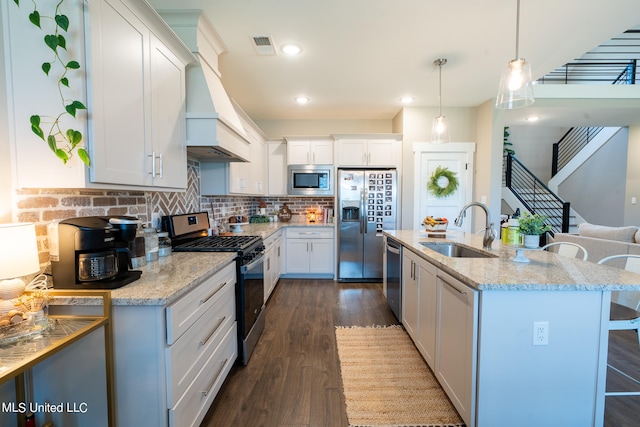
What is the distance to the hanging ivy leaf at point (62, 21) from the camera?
3.48ft

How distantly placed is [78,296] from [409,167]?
408 centimetres

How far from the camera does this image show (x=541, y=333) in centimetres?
133

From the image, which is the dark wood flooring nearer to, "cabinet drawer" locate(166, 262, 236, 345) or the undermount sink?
"cabinet drawer" locate(166, 262, 236, 345)

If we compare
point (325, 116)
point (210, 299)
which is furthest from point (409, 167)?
point (210, 299)

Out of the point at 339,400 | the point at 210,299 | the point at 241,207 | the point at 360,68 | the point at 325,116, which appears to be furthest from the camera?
the point at 325,116

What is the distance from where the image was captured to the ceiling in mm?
2021

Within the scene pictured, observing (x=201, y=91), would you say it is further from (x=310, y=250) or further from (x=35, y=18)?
(x=310, y=250)

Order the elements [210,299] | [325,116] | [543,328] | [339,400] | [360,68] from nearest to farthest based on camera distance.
Answer: [543,328] → [210,299] → [339,400] → [360,68] → [325,116]

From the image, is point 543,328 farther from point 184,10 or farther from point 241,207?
point 241,207

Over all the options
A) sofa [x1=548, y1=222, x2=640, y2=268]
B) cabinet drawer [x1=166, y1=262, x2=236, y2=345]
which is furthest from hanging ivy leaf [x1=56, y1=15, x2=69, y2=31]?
sofa [x1=548, y1=222, x2=640, y2=268]

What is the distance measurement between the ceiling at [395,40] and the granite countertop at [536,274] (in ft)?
6.04

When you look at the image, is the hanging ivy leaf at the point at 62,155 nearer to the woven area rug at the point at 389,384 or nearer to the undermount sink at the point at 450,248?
the woven area rug at the point at 389,384

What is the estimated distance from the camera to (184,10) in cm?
204

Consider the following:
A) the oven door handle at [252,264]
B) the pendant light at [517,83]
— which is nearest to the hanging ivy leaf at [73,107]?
the oven door handle at [252,264]
